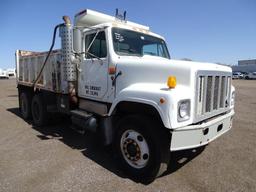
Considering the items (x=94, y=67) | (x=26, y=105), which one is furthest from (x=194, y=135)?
(x=26, y=105)

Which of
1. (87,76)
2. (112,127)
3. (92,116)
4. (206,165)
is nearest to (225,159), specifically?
(206,165)

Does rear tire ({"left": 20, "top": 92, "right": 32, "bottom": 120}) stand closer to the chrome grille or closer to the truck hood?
the truck hood

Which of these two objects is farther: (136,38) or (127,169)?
(136,38)

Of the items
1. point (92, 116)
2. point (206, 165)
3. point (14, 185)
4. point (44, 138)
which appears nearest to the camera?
point (14, 185)

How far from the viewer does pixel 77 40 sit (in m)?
4.88

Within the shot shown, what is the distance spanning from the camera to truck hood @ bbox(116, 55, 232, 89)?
322 centimetres

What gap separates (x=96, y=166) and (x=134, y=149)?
0.93 m

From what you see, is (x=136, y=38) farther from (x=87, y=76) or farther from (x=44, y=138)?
(x=44, y=138)

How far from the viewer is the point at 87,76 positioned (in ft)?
16.0

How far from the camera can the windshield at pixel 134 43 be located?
14.2ft

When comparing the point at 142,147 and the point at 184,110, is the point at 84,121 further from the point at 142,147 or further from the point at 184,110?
the point at 184,110

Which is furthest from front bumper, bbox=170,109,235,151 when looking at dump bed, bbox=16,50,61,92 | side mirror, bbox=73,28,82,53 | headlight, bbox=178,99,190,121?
dump bed, bbox=16,50,61,92

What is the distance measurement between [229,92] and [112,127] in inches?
94.2

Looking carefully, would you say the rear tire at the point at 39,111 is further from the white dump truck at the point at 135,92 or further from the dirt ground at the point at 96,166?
the dirt ground at the point at 96,166
